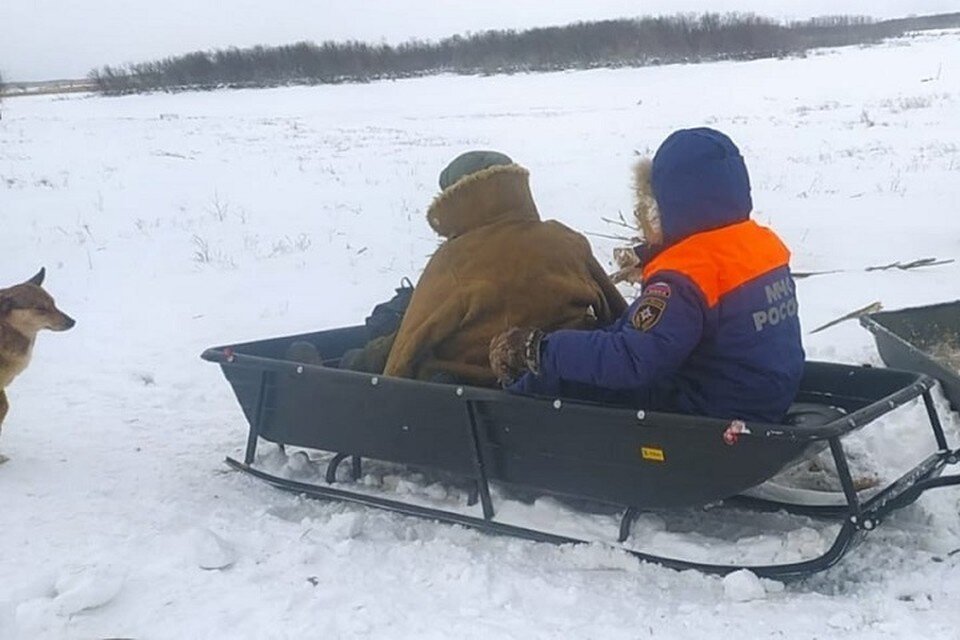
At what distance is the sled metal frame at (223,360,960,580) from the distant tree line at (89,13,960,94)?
4311 cm

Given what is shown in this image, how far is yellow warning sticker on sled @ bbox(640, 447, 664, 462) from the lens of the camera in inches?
138

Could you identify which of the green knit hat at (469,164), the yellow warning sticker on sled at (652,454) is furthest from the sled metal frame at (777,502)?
the green knit hat at (469,164)

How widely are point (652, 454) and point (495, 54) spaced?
54.3m

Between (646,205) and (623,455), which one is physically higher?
Answer: (646,205)

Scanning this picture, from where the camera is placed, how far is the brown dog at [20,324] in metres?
5.00

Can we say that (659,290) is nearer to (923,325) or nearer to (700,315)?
(700,315)

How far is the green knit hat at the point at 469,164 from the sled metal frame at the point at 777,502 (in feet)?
2.88

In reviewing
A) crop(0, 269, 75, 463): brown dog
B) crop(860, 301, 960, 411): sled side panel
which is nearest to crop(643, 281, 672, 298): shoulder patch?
crop(860, 301, 960, 411): sled side panel

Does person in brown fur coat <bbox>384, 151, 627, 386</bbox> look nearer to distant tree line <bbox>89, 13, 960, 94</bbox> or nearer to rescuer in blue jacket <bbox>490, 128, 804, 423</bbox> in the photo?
rescuer in blue jacket <bbox>490, 128, 804, 423</bbox>

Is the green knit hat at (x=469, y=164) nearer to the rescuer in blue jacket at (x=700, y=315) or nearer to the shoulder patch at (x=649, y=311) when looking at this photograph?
the rescuer in blue jacket at (x=700, y=315)

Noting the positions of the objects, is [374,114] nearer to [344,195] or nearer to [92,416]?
[344,195]

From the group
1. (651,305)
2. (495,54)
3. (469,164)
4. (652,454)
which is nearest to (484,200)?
(469,164)

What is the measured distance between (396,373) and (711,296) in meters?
1.45

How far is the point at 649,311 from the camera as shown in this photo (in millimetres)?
3359
